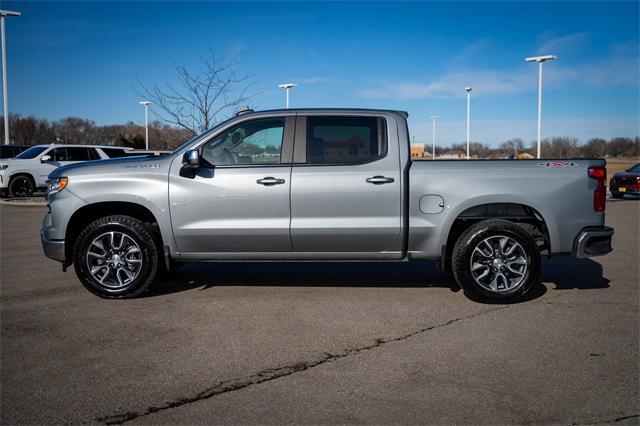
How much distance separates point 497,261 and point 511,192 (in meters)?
0.73

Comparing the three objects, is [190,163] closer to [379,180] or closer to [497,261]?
[379,180]

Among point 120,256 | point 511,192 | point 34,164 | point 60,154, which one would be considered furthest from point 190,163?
point 34,164

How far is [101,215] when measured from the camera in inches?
232

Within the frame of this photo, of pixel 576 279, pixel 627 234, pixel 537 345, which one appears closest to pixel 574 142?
pixel 627 234

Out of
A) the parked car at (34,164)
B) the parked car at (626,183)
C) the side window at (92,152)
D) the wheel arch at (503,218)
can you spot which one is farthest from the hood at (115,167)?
the parked car at (626,183)

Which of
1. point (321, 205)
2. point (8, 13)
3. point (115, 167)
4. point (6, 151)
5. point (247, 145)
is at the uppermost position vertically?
point (8, 13)

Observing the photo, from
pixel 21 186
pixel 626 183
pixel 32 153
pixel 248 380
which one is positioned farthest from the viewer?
pixel 626 183

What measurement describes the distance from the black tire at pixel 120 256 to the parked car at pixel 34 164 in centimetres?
1382

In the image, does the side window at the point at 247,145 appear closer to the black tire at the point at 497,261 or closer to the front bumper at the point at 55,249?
the front bumper at the point at 55,249

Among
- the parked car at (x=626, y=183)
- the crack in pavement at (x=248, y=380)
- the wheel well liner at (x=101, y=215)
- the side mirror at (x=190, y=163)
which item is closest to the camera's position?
the crack in pavement at (x=248, y=380)

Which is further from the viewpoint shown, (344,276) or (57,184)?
(344,276)

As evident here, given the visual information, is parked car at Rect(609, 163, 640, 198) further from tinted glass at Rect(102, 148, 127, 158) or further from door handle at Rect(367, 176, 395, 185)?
tinted glass at Rect(102, 148, 127, 158)

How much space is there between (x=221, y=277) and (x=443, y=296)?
2.83 m

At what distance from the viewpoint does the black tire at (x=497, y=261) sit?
17.7ft
